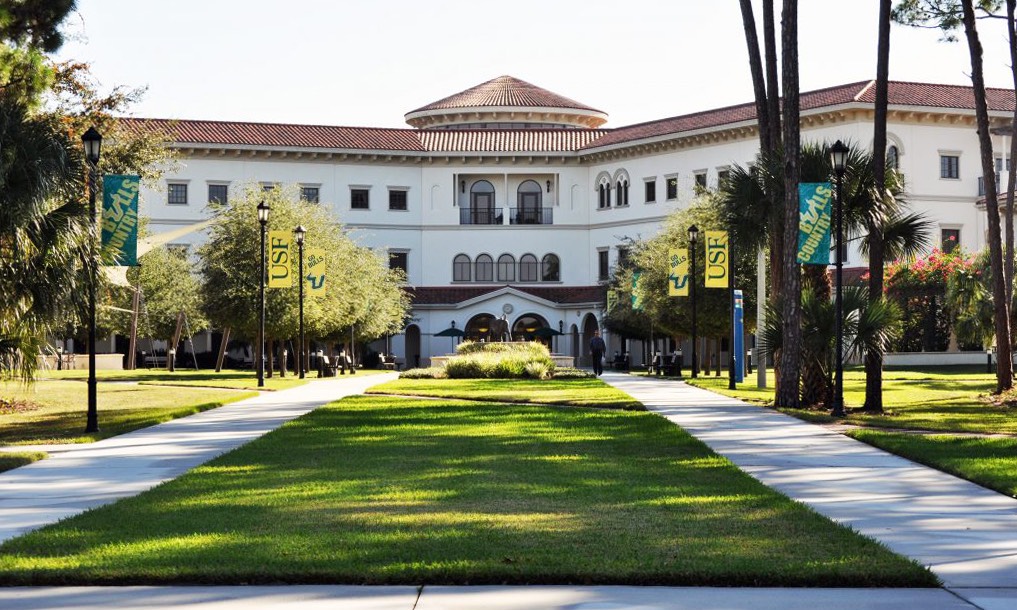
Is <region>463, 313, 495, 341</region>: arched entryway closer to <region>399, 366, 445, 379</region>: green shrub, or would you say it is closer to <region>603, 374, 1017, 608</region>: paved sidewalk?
<region>399, 366, 445, 379</region>: green shrub

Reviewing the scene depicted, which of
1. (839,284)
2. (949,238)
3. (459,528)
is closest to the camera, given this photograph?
(459,528)

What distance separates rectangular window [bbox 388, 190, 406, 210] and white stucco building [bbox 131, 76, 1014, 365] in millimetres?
84

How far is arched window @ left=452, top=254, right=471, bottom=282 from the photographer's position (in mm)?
84000

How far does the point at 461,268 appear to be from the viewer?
8425 cm

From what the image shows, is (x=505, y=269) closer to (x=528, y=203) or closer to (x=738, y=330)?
(x=528, y=203)

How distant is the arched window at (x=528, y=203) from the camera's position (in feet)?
277

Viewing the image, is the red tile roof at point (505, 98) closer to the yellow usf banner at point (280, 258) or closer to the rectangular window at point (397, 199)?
the rectangular window at point (397, 199)

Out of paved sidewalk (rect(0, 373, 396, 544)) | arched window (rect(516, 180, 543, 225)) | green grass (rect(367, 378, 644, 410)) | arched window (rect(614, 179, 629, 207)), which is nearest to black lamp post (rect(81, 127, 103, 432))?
paved sidewalk (rect(0, 373, 396, 544))

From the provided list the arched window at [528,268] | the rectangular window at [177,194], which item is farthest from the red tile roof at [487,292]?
the rectangular window at [177,194]

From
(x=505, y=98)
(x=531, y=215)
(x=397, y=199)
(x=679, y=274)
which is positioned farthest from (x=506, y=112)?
(x=679, y=274)

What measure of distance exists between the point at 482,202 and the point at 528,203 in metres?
2.86

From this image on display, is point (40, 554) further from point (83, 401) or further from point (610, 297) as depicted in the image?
point (610, 297)

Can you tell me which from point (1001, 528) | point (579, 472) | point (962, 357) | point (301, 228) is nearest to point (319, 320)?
point (301, 228)

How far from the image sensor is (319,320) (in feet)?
168
